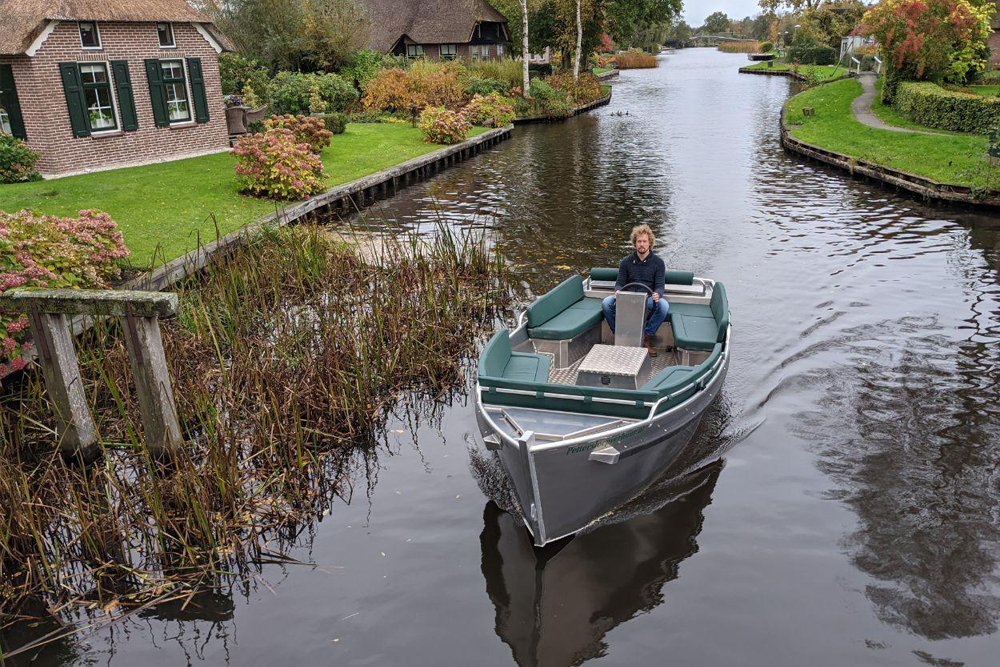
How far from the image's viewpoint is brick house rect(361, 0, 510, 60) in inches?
2160

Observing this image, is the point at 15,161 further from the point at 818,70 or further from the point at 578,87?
the point at 818,70

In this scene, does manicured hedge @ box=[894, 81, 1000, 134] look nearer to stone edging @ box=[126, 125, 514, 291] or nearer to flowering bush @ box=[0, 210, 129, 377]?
stone edging @ box=[126, 125, 514, 291]

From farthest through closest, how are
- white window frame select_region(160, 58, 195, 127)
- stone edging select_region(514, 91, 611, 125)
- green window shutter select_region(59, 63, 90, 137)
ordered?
stone edging select_region(514, 91, 611, 125) < white window frame select_region(160, 58, 195, 127) < green window shutter select_region(59, 63, 90, 137)

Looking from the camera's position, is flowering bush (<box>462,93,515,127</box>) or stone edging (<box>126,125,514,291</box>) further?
flowering bush (<box>462,93,515,127</box>)

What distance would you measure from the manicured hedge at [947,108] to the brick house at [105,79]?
2618 cm

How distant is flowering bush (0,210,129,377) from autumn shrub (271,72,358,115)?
23.6 meters

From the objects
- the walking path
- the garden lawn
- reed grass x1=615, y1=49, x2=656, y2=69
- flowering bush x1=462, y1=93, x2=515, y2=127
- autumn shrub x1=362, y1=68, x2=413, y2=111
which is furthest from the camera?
reed grass x1=615, y1=49, x2=656, y2=69

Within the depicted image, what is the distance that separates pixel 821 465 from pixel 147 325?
7.86 metres

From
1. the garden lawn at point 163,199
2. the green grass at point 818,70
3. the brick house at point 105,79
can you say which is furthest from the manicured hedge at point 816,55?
the brick house at point 105,79

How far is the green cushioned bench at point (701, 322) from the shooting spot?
32.7ft

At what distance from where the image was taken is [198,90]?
83.7 feet

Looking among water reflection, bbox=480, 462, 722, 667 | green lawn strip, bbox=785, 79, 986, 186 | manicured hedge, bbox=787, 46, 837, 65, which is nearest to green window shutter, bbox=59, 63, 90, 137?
water reflection, bbox=480, 462, 722, 667

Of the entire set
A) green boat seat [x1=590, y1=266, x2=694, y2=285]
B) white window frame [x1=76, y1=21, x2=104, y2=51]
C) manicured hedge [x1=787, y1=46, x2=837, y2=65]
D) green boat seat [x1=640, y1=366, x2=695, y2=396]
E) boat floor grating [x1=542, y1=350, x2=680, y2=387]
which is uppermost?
white window frame [x1=76, y1=21, x2=104, y2=51]

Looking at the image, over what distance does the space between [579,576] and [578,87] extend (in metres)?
46.8
